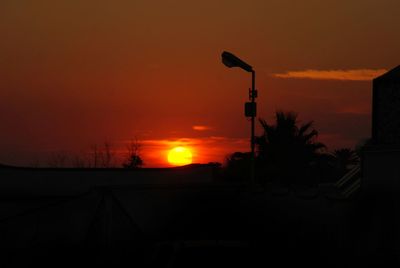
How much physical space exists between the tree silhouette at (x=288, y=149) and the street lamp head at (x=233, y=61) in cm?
1785

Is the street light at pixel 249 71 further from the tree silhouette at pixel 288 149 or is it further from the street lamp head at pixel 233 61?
the tree silhouette at pixel 288 149

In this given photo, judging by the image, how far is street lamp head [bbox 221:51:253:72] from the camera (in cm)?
2647

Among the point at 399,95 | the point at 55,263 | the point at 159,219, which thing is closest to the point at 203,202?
the point at 159,219

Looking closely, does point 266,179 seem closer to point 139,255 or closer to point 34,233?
point 139,255

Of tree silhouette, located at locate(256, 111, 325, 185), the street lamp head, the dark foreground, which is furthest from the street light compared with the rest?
tree silhouette, located at locate(256, 111, 325, 185)

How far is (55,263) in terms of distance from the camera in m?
13.1

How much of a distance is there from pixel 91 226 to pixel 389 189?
7.85m

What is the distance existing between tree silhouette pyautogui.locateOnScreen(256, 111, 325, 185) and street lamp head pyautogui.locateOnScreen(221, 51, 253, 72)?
17.9 m

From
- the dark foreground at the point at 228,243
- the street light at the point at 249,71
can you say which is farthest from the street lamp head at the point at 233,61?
the dark foreground at the point at 228,243

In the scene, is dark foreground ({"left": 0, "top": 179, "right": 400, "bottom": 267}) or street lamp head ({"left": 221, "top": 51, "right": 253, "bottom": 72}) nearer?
dark foreground ({"left": 0, "top": 179, "right": 400, "bottom": 267})

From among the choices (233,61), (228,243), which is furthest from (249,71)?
(228,243)

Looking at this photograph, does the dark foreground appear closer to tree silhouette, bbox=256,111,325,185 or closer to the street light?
the street light

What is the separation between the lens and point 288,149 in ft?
151

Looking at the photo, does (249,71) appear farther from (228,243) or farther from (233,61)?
(228,243)
